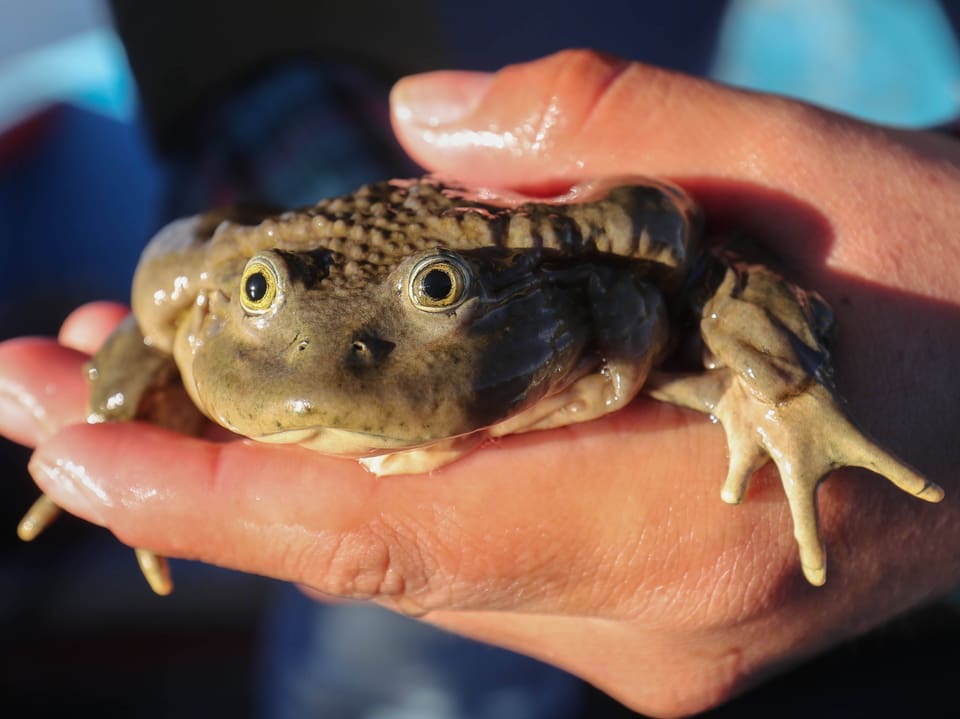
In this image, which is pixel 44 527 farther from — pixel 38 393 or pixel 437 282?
pixel 437 282

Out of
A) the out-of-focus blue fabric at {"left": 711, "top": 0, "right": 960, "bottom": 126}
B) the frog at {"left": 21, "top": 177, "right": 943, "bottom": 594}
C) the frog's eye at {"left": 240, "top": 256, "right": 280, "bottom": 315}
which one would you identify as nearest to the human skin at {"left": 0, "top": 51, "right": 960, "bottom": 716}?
the frog at {"left": 21, "top": 177, "right": 943, "bottom": 594}

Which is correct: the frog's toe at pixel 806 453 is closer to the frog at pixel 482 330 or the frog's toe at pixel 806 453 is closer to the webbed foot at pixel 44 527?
the frog at pixel 482 330

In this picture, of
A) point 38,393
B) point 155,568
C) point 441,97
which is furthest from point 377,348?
point 38,393

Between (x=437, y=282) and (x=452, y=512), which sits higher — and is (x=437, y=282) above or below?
above

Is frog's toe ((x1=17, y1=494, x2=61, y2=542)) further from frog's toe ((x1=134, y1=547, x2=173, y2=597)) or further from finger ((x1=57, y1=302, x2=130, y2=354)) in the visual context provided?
finger ((x1=57, y1=302, x2=130, y2=354))

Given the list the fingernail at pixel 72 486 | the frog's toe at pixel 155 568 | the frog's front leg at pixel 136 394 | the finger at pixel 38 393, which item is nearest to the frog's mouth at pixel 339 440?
the fingernail at pixel 72 486

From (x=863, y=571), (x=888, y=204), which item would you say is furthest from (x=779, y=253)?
(x=863, y=571)

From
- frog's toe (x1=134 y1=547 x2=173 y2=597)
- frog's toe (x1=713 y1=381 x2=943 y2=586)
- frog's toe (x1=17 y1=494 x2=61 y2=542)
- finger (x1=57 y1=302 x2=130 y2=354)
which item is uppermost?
frog's toe (x1=713 y1=381 x2=943 y2=586)
